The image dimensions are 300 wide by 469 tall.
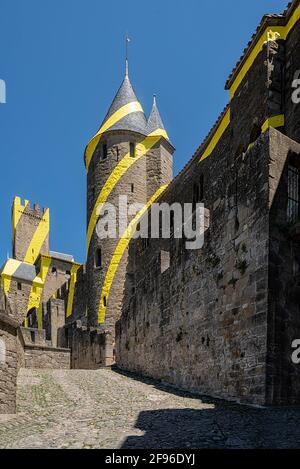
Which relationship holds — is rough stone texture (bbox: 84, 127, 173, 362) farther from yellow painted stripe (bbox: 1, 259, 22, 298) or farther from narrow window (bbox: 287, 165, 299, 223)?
yellow painted stripe (bbox: 1, 259, 22, 298)

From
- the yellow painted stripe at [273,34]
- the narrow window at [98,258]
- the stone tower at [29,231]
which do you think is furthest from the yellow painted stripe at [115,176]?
the stone tower at [29,231]

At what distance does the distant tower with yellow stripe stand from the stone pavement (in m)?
14.7

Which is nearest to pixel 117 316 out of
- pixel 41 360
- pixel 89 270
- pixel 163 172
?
pixel 89 270

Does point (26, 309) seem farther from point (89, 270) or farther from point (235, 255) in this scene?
point (235, 255)

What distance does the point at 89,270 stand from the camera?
1064 inches

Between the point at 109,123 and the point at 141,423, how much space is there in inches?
918

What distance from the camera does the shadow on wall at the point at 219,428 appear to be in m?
5.48

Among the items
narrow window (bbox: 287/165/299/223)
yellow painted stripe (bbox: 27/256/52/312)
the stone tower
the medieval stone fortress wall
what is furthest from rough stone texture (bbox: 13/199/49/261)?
narrow window (bbox: 287/165/299/223)

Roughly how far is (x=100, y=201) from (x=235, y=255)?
18.0 metres

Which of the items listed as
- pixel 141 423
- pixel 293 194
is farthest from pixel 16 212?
pixel 141 423

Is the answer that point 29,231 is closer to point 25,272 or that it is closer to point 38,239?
point 38,239

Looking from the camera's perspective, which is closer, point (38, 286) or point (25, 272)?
point (38, 286)

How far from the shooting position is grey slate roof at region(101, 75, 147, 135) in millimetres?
27906

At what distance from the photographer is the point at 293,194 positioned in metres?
8.49
